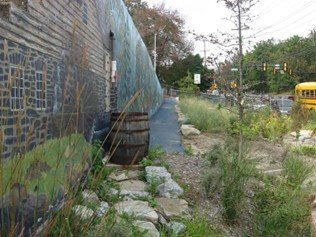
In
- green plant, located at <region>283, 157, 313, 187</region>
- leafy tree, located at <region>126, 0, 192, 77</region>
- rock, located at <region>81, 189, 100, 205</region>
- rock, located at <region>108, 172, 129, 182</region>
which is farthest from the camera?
leafy tree, located at <region>126, 0, 192, 77</region>

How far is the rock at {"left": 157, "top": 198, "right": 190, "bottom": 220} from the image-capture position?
→ 3789 mm

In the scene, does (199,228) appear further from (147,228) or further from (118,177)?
(118,177)

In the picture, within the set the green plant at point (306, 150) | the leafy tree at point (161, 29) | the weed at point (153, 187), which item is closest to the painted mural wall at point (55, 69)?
the weed at point (153, 187)

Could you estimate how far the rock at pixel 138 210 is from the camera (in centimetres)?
334

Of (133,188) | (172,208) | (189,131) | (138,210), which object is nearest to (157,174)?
(133,188)

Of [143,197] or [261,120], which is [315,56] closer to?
[261,120]

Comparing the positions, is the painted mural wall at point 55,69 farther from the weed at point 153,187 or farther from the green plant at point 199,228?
the green plant at point 199,228

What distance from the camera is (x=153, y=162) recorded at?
18.6ft

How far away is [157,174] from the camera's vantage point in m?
4.90

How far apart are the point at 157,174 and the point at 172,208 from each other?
957mm

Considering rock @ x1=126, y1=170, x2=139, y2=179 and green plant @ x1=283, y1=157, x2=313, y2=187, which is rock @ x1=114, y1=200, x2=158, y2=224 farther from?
green plant @ x1=283, y1=157, x2=313, y2=187

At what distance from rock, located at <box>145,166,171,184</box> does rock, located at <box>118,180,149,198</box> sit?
4.7 inches

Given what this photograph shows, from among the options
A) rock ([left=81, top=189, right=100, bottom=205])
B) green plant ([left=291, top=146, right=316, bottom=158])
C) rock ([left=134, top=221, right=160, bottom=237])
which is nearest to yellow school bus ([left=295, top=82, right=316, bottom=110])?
green plant ([left=291, top=146, right=316, bottom=158])

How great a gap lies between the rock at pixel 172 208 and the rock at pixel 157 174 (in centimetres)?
47
